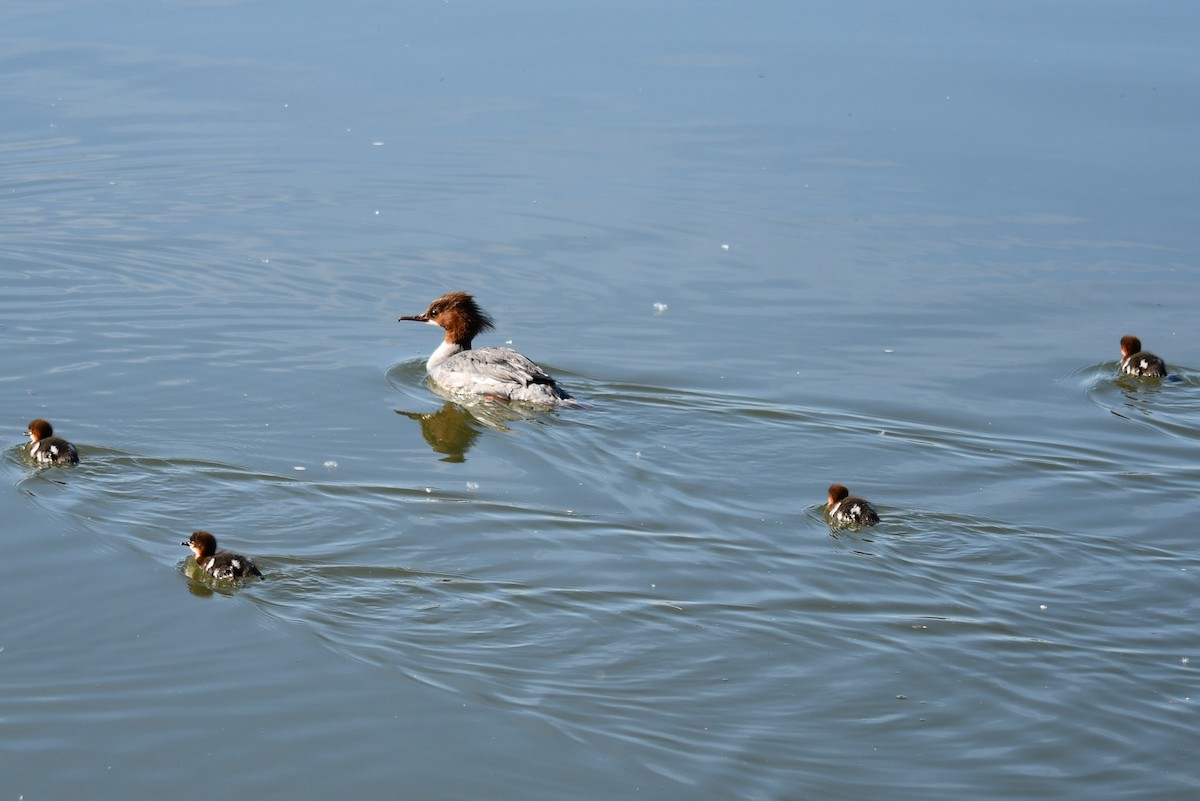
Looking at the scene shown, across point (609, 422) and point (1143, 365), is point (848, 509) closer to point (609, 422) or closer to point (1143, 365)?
point (609, 422)

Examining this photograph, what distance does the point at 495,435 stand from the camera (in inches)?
448

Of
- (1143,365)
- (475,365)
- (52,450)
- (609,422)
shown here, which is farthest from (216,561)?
(1143,365)

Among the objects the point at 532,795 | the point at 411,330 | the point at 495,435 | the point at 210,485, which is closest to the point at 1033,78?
the point at 411,330

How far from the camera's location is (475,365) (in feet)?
40.3

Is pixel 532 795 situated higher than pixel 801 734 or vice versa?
pixel 801 734

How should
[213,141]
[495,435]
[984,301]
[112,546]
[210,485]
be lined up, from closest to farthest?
[112,546] < [210,485] < [495,435] < [984,301] < [213,141]

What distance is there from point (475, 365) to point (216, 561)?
434 cm

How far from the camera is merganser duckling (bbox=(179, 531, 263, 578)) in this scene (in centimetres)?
818

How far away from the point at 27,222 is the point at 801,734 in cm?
1141

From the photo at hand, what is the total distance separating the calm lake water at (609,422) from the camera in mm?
7055

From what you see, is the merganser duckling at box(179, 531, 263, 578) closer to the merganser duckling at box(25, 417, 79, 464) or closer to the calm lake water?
the calm lake water

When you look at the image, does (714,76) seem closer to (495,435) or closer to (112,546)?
(495,435)

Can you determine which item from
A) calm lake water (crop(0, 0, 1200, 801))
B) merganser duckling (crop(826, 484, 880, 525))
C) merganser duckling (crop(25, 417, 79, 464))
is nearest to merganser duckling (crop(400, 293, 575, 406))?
calm lake water (crop(0, 0, 1200, 801))

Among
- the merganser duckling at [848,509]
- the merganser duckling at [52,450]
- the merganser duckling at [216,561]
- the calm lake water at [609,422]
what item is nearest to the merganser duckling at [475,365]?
the calm lake water at [609,422]
